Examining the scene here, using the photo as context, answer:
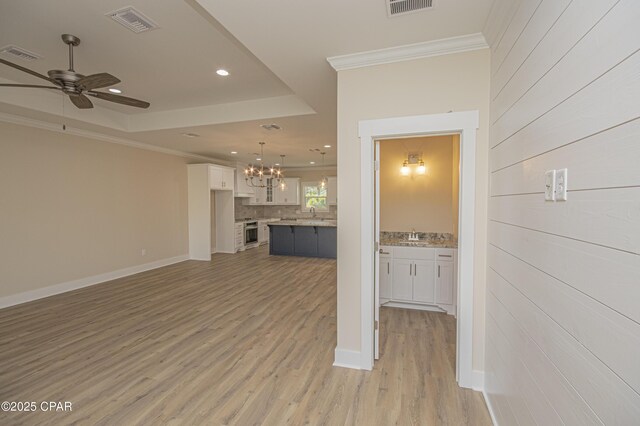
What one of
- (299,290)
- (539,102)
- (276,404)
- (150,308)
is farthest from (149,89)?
(539,102)

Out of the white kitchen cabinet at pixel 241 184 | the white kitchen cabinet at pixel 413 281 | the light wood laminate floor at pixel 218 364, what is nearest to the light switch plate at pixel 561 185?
the light wood laminate floor at pixel 218 364

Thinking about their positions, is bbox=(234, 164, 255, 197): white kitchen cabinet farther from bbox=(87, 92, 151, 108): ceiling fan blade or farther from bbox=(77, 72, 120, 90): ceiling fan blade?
bbox=(77, 72, 120, 90): ceiling fan blade

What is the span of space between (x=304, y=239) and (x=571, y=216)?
268 inches

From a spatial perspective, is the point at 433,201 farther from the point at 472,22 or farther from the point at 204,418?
the point at 204,418

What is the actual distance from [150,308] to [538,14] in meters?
4.86

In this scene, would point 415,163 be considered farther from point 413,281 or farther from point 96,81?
point 96,81

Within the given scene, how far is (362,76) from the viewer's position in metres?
2.43

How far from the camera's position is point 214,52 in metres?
2.89

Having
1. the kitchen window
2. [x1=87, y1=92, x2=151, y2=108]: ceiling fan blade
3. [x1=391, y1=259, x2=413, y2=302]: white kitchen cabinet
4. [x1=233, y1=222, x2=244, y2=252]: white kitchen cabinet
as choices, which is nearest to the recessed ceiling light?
[x1=87, y1=92, x2=151, y2=108]: ceiling fan blade

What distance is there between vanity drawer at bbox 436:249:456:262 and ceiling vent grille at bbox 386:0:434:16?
2.70 meters

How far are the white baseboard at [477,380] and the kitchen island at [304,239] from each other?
5.16m

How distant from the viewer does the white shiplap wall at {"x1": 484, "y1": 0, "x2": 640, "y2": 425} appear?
0.73m

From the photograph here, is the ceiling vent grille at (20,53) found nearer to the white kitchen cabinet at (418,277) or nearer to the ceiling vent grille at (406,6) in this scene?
the ceiling vent grille at (406,6)

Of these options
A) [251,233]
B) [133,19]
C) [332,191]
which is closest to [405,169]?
[133,19]
